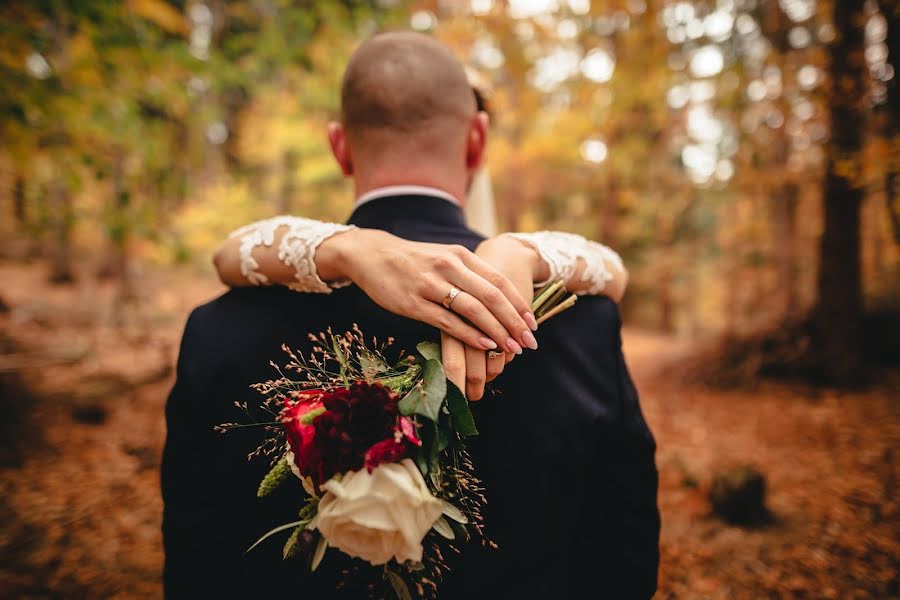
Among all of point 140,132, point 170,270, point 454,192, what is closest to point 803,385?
point 454,192

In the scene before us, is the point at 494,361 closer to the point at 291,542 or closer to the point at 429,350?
the point at 429,350

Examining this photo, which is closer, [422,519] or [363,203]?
[422,519]

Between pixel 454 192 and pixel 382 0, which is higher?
pixel 382 0

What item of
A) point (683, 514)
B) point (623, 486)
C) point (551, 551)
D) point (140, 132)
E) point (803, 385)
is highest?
point (140, 132)

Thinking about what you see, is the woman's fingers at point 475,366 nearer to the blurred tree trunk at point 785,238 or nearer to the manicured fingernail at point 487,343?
the manicured fingernail at point 487,343

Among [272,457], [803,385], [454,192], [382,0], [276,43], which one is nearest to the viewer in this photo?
Result: [272,457]

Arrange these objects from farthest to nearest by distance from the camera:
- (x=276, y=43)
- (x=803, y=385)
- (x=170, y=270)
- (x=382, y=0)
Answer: (x=170, y=270) < (x=803, y=385) < (x=382, y=0) < (x=276, y=43)

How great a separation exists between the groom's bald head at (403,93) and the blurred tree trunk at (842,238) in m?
5.96

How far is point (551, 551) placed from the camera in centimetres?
147

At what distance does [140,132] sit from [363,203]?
376 centimetres

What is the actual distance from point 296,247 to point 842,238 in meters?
7.29

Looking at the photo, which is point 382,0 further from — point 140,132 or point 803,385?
point 803,385

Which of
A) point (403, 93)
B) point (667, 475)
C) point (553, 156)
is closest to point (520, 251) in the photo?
point (403, 93)

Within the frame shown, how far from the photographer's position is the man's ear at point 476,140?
5.37ft
